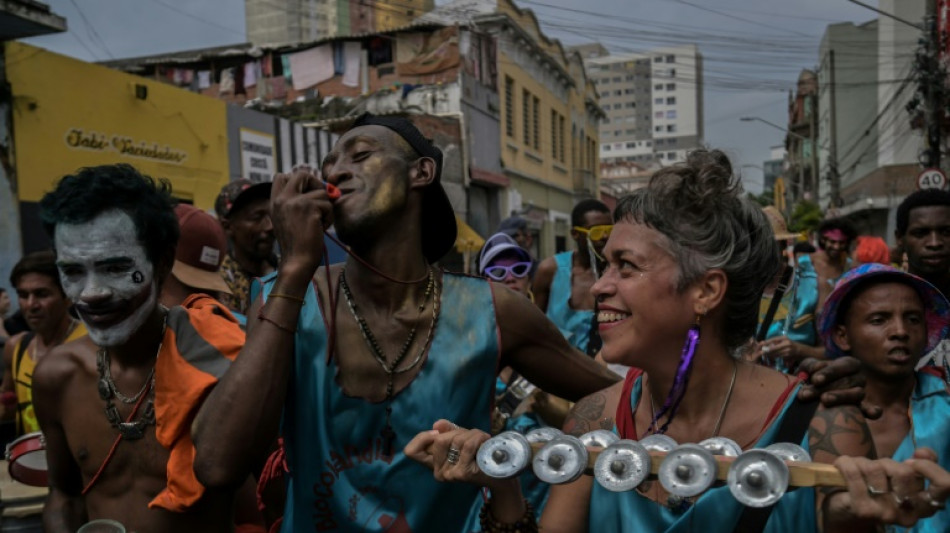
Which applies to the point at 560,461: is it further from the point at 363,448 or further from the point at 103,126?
the point at 103,126

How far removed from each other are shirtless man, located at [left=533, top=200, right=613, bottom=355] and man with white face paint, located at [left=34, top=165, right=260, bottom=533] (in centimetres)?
322

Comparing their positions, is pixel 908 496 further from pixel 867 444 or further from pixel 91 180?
pixel 91 180

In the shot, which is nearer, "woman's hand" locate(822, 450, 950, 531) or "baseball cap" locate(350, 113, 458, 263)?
"woman's hand" locate(822, 450, 950, 531)

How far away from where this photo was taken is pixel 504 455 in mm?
1669

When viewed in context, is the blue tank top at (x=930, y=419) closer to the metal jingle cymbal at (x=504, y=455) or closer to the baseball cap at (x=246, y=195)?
the metal jingle cymbal at (x=504, y=455)

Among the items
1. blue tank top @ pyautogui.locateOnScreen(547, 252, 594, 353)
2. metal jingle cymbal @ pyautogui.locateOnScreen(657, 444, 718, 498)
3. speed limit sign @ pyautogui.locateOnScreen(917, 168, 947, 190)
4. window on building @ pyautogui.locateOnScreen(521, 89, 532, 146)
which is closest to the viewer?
metal jingle cymbal @ pyautogui.locateOnScreen(657, 444, 718, 498)

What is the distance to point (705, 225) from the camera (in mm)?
2051

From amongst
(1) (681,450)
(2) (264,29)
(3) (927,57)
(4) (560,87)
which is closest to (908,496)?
(1) (681,450)

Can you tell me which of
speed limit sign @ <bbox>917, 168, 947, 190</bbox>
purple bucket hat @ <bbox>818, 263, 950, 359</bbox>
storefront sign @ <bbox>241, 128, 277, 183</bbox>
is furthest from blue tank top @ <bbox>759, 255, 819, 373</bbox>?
speed limit sign @ <bbox>917, 168, 947, 190</bbox>

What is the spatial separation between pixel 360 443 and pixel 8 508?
1705mm

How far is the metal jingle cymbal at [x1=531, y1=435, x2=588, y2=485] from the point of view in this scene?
63.5 inches

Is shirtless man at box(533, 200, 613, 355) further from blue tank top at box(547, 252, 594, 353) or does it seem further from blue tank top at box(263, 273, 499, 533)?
blue tank top at box(263, 273, 499, 533)

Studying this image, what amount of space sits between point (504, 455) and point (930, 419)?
1.85 m

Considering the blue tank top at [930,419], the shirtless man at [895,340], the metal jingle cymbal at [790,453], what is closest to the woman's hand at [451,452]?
the metal jingle cymbal at [790,453]
